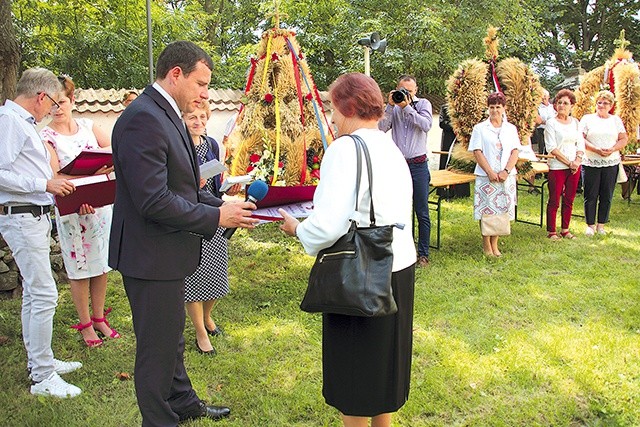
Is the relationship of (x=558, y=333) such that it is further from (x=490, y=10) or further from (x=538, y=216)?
(x=490, y=10)

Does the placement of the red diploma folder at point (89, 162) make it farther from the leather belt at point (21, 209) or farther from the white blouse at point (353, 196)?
the white blouse at point (353, 196)

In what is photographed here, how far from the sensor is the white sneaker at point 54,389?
11.5ft

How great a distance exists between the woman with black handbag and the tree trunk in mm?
4336

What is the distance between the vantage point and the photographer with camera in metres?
6.06

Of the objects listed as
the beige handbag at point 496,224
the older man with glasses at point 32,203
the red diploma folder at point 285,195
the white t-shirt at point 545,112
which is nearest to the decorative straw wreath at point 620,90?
the white t-shirt at point 545,112

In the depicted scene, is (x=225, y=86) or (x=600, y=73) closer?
(x=600, y=73)

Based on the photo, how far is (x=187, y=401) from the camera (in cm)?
322

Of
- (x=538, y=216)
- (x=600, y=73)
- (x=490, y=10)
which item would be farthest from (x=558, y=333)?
(x=490, y=10)

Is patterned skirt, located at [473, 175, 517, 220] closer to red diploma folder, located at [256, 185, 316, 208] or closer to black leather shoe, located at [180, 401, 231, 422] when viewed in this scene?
red diploma folder, located at [256, 185, 316, 208]

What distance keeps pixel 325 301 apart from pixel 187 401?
1380mm

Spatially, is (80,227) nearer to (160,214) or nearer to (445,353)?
(160,214)

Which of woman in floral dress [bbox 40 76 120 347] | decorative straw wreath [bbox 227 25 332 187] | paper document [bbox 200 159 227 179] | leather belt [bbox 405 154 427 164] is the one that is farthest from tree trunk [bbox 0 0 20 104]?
leather belt [bbox 405 154 427 164]

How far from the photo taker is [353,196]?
91.2 inches

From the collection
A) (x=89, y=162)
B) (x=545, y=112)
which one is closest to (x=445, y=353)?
(x=89, y=162)
